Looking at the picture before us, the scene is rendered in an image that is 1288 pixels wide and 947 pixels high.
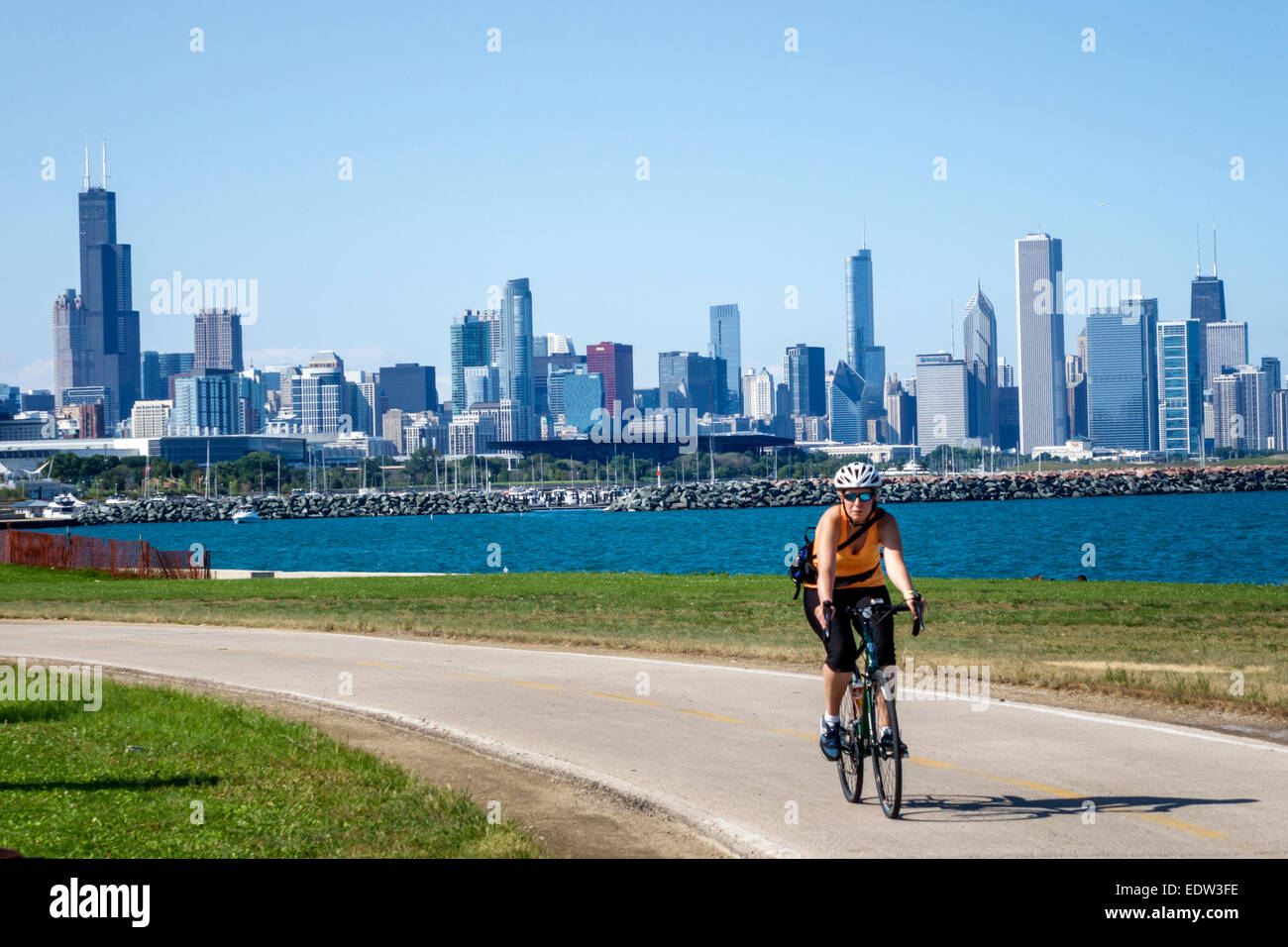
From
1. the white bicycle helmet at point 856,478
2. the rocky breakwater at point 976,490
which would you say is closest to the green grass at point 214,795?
the white bicycle helmet at point 856,478

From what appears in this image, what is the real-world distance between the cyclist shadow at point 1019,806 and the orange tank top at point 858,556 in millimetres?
1466

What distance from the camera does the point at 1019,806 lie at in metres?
9.66

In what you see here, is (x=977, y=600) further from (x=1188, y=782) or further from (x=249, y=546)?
(x=249, y=546)

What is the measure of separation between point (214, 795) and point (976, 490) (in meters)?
185

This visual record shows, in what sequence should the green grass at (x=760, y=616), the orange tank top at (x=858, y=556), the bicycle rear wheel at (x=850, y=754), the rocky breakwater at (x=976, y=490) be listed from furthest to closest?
the rocky breakwater at (x=976, y=490) < the green grass at (x=760, y=616) < the bicycle rear wheel at (x=850, y=754) < the orange tank top at (x=858, y=556)

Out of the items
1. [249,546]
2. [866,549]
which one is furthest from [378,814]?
[249,546]

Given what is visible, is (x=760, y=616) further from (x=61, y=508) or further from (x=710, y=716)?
(x=61, y=508)

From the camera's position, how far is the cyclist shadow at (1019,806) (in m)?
9.40

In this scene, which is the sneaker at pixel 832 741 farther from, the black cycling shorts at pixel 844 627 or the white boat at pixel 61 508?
the white boat at pixel 61 508

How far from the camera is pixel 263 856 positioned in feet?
27.7

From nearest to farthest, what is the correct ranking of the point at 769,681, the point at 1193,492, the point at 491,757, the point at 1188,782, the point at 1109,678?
1. the point at 1188,782
2. the point at 491,757
3. the point at 1109,678
4. the point at 769,681
5. the point at 1193,492
